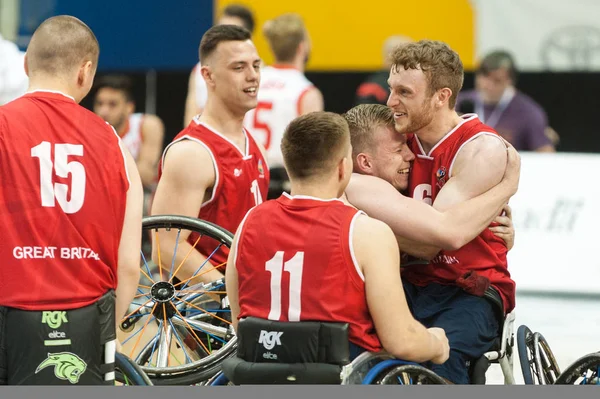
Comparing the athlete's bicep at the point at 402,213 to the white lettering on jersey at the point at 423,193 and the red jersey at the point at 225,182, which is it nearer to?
the white lettering on jersey at the point at 423,193

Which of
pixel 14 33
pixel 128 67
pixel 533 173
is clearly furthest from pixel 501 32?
pixel 14 33

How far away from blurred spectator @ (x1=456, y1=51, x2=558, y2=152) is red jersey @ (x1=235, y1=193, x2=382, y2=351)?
700 centimetres

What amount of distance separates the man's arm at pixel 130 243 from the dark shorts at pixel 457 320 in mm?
1151

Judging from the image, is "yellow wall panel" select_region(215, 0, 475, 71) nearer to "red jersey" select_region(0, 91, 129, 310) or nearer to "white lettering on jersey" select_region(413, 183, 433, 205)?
"white lettering on jersey" select_region(413, 183, 433, 205)

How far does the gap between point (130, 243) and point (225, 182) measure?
1270 mm

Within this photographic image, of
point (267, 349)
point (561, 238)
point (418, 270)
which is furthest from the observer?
point (561, 238)

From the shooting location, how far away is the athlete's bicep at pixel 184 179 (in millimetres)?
5020

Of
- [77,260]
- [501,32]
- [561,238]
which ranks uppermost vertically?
[501,32]

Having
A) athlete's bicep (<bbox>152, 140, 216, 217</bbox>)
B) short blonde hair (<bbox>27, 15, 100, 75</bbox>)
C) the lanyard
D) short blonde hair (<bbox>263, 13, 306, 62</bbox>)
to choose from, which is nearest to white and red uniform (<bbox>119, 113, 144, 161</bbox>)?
short blonde hair (<bbox>263, 13, 306, 62</bbox>)

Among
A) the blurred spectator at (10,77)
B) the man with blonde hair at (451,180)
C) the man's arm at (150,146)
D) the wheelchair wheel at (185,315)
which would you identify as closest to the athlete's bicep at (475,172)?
the man with blonde hair at (451,180)

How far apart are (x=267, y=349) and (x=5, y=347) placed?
0.91 m

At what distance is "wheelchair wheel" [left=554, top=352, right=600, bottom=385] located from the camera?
406 centimetres

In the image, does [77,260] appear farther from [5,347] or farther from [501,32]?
[501,32]

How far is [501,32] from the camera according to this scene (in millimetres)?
11070
